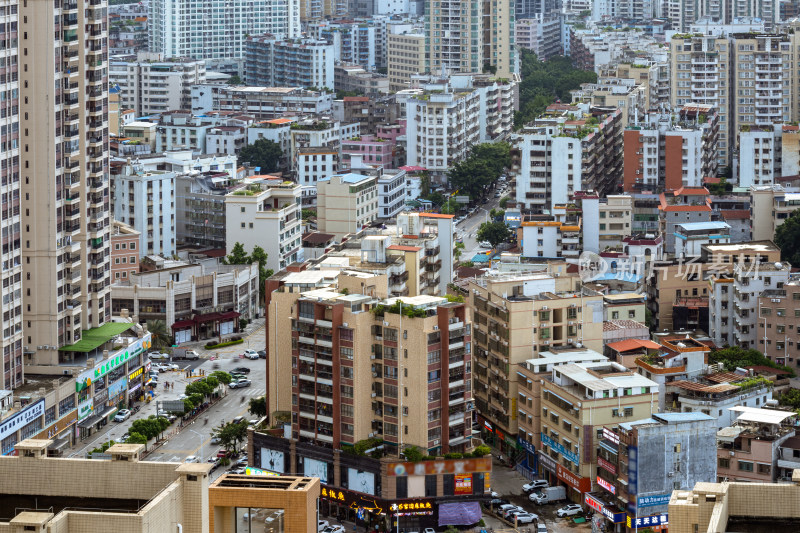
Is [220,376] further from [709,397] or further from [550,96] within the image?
[550,96]

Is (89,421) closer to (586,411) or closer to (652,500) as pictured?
(586,411)

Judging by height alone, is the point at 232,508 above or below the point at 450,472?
above

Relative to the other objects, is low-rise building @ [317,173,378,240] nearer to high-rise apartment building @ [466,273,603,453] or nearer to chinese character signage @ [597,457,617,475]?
high-rise apartment building @ [466,273,603,453]

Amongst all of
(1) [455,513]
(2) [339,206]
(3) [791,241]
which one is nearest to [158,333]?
(2) [339,206]

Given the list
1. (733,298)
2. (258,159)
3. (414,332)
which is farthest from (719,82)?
(414,332)

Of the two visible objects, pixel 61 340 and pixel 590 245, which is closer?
pixel 61 340

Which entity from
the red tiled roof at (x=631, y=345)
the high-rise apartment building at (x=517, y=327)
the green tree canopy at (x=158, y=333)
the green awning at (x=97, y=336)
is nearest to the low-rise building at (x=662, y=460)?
the high-rise apartment building at (x=517, y=327)

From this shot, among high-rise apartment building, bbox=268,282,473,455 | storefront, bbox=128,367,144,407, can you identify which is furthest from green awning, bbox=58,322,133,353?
high-rise apartment building, bbox=268,282,473,455

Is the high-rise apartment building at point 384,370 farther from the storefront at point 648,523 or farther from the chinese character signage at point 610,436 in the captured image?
the storefront at point 648,523
